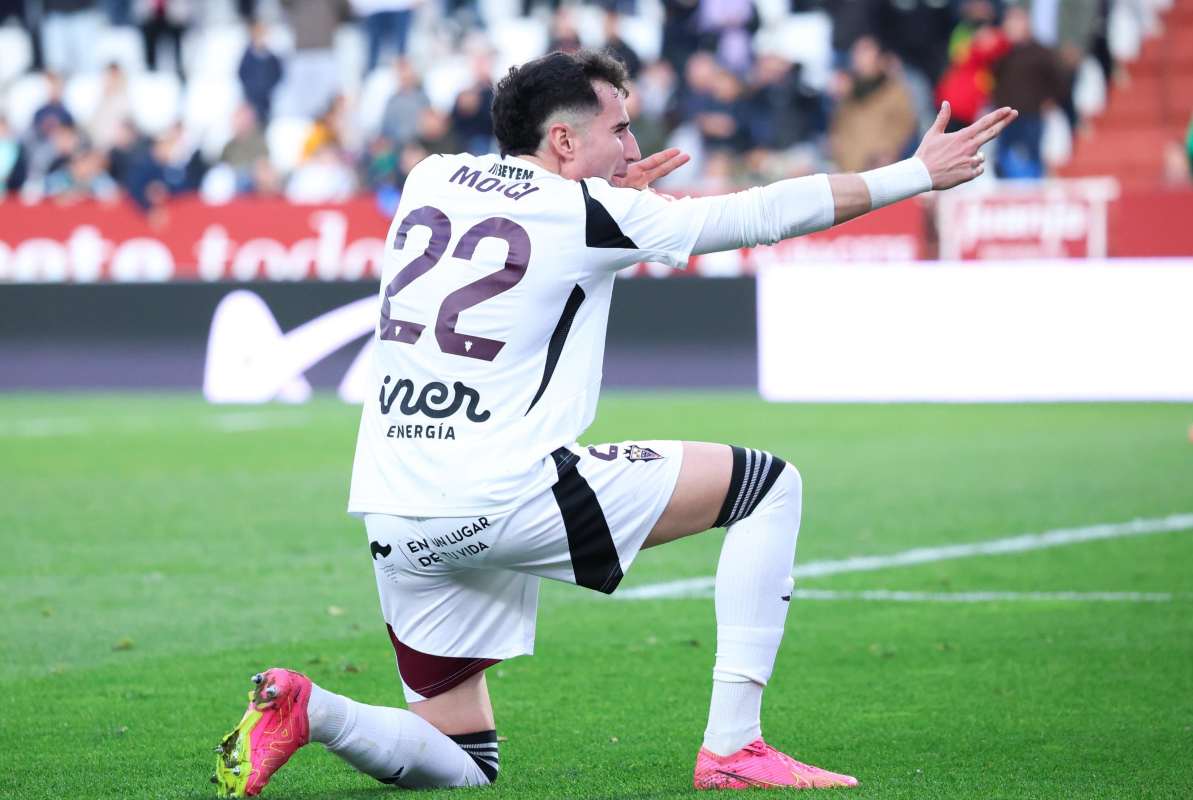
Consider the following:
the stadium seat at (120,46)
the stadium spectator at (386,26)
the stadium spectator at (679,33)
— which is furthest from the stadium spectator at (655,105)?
the stadium seat at (120,46)

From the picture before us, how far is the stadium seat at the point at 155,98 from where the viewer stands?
87.1 feet

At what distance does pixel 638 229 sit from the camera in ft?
15.0

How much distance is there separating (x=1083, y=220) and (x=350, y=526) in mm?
9996

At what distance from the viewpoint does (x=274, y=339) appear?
1859 cm

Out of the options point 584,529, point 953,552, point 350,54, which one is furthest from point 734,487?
point 350,54

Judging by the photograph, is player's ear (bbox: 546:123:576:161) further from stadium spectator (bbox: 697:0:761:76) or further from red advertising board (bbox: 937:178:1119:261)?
stadium spectator (bbox: 697:0:761:76)

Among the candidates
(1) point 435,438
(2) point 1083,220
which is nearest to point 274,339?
(2) point 1083,220

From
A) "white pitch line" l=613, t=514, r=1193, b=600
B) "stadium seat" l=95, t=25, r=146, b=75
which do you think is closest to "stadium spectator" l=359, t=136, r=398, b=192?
"stadium seat" l=95, t=25, r=146, b=75

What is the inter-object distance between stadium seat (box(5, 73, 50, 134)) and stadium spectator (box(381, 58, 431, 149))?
663 centimetres

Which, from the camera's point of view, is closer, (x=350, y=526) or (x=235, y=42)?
(x=350, y=526)

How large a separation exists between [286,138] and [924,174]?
21016mm

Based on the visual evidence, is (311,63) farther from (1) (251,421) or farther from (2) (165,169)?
(1) (251,421)

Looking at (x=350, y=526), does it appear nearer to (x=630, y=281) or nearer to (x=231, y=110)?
(x=630, y=281)

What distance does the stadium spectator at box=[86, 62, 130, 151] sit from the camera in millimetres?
24078
